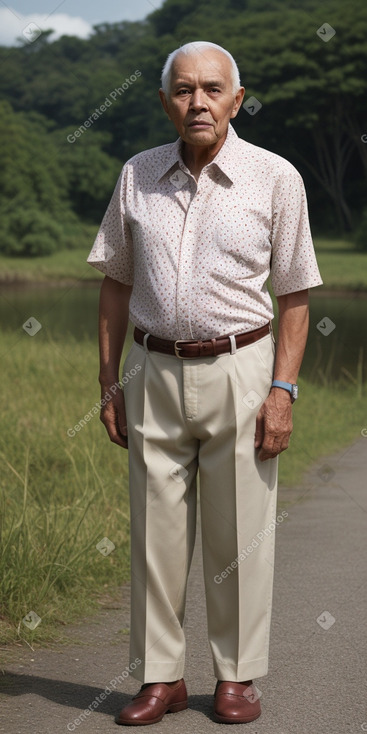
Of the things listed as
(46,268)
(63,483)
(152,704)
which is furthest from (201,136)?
(46,268)

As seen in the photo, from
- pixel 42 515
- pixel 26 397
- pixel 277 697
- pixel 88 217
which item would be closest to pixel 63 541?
pixel 42 515

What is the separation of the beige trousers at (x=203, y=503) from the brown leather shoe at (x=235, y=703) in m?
0.04

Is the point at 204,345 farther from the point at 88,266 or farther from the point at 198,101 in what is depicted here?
the point at 88,266

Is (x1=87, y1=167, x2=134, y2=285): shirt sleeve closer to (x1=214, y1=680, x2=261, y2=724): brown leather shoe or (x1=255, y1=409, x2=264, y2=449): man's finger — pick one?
(x1=255, y1=409, x2=264, y2=449): man's finger

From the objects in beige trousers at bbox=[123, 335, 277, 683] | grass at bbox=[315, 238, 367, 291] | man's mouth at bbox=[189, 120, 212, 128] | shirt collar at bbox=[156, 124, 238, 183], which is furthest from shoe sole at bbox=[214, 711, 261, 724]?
grass at bbox=[315, 238, 367, 291]

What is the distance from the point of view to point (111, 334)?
327 centimetres

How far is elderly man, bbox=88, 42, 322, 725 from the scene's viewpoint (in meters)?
2.97

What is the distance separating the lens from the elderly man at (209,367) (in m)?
2.97

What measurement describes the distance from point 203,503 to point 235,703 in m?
0.53

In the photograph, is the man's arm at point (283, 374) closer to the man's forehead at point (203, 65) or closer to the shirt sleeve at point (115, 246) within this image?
the shirt sleeve at point (115, 246)

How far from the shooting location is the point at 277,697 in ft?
10.9

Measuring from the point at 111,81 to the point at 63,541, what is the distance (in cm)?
3678

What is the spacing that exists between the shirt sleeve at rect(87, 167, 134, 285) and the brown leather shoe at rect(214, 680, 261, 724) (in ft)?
3.69
